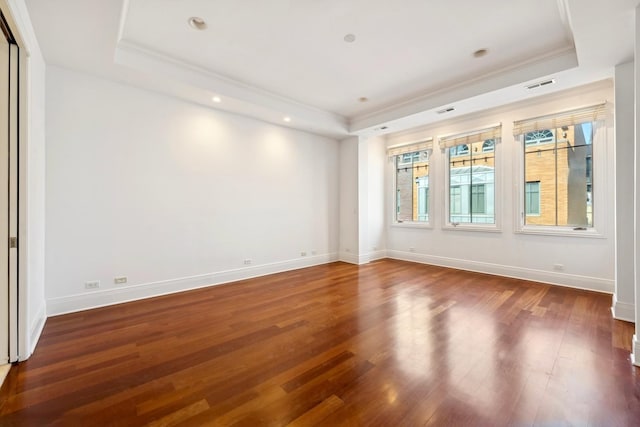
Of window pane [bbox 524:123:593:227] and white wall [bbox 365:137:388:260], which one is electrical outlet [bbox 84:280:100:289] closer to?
white wall [bbox 365:137:388:260]

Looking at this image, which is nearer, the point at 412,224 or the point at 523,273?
the point at 523,273


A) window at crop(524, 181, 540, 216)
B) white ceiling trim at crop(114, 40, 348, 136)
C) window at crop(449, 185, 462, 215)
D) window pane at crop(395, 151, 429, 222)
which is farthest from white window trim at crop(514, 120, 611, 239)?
white ceiling trim at crop(114, 40, 348, 136)

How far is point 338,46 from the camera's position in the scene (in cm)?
312

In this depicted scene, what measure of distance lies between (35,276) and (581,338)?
5246mm

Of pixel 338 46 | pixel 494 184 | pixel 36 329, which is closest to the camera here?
pixel 36 329

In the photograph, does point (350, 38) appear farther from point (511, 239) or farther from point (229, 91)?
point (511, 239)

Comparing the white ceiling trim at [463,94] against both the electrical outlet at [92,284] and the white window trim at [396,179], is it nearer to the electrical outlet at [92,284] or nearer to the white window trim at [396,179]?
the white window trim at [396,179]

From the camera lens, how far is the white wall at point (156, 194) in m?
3.11

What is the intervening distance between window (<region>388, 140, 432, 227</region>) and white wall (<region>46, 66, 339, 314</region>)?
8.41 ft

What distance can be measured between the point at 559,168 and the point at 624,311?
234cm

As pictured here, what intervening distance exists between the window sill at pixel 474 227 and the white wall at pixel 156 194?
313cm

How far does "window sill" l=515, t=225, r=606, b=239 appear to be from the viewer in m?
3.89

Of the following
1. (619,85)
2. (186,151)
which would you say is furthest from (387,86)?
(186,151)

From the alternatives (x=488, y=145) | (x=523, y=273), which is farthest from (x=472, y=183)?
(x=523, y=273)
